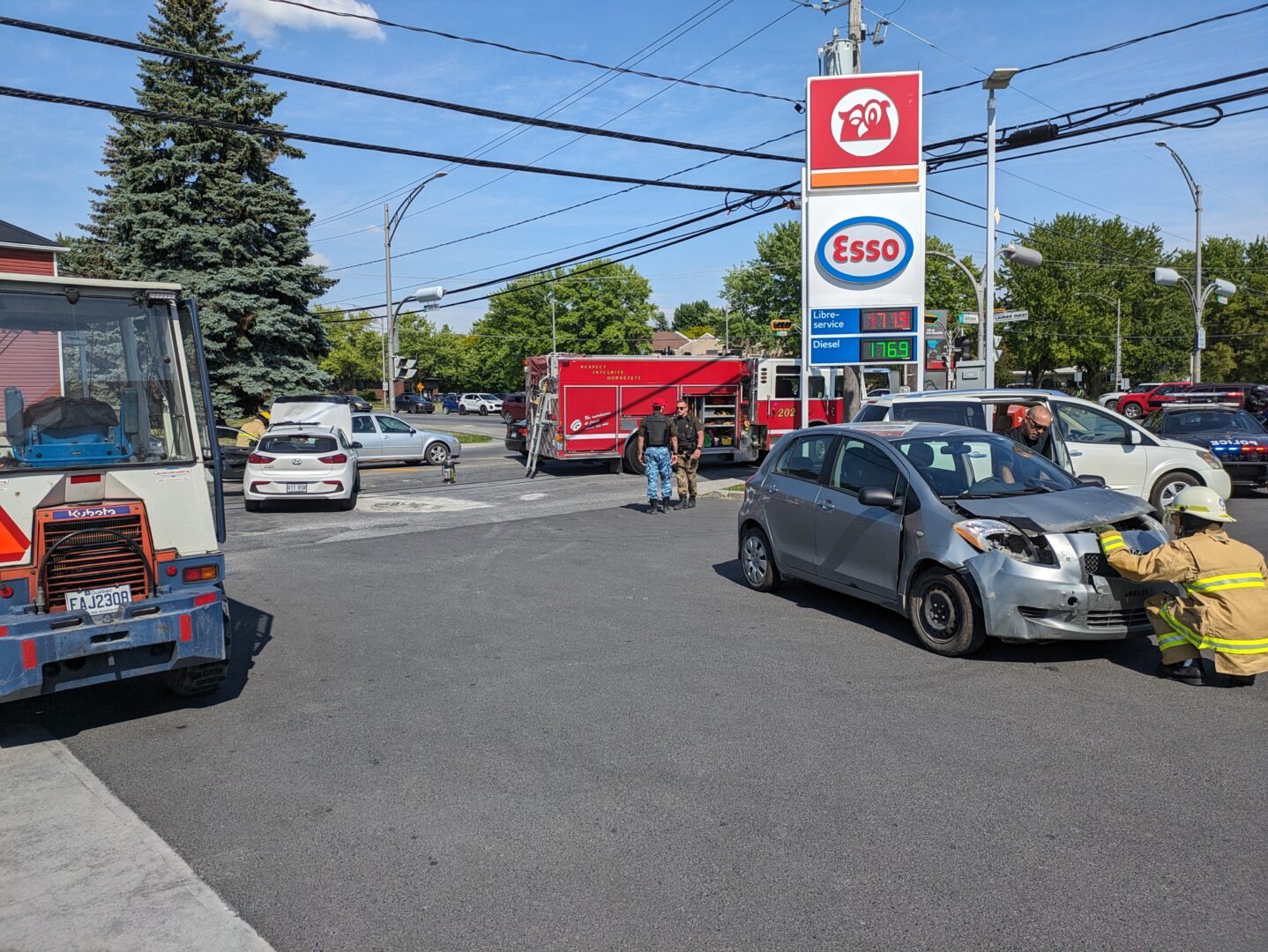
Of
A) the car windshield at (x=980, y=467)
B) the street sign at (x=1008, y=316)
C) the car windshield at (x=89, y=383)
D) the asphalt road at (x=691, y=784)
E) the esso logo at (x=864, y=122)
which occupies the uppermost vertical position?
the esso logo at (x=864, y=122)

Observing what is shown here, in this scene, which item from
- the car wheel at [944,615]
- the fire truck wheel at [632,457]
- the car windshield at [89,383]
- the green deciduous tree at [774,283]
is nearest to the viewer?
the car windshield at [89,383]

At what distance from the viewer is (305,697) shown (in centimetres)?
629

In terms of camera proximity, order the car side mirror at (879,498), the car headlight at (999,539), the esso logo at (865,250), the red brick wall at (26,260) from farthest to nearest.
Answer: the red brick wall at (26,260)
the esso logo at (865,250)
the car side mirror at (879,498)
the car headlight at (999,539)

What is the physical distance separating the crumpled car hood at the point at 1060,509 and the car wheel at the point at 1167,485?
19.3 ft

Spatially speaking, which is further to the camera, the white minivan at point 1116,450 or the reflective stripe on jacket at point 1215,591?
the white minivan at point 1116,450

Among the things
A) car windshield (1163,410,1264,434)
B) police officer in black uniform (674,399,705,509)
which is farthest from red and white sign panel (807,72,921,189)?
car windshield (1163,410,1264,434)

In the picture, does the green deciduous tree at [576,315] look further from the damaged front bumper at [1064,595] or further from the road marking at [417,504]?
the damaged front bumper at [1064,595]

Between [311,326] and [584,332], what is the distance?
4720 cm

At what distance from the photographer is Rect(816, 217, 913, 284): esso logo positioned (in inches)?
712

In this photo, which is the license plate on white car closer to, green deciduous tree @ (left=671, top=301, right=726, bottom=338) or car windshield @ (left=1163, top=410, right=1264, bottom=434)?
car windshield @ (left=1163, top=410, right=1264, bottom=434)

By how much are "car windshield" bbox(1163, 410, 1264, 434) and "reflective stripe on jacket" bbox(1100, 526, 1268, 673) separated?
1132 centimetres

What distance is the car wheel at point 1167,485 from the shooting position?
40.5ft

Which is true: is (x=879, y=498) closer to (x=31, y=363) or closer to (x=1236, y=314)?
(x=31, y=363)

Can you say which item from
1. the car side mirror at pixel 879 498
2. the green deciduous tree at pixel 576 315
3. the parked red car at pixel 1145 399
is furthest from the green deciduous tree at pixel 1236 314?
the car side mirror at pixel 879 498
